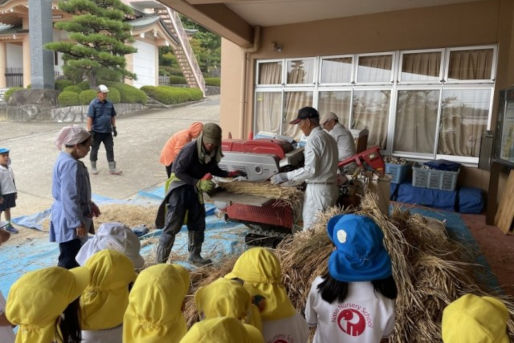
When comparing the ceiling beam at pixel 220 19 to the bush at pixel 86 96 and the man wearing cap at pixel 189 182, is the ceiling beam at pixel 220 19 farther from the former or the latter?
the bush at pixel 86 96

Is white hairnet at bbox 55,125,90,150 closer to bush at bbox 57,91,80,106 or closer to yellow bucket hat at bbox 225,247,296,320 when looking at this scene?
yellow bucket hat at bbox 225,247,296,320

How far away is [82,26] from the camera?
12789 mm

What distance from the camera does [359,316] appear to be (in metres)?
1.57

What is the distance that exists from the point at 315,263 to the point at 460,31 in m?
5.19

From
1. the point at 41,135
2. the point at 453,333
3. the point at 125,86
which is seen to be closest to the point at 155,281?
the point at 453,333

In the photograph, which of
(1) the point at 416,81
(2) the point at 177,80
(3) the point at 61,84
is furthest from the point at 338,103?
(2) the point at 177,80

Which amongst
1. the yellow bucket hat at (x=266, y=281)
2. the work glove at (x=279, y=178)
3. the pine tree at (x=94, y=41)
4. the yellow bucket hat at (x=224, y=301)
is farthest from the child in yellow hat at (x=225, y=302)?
the pine tree at (x=94, y=41)

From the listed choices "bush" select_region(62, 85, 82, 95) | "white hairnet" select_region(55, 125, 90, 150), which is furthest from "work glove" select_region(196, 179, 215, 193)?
"bush" select_region(62, 85, 82, 95)

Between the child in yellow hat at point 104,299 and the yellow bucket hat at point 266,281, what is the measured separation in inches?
18.6

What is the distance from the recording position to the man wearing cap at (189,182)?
3207 mm

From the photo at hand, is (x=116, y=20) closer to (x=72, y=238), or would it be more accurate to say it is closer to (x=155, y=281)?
(x=72, y=238)

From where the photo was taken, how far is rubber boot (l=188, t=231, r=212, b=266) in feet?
11.9

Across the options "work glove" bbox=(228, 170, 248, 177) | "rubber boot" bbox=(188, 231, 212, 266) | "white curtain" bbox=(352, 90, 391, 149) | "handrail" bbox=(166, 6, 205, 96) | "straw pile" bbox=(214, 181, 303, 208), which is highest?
"handrail" bbox=(166, 6, 205, 96)

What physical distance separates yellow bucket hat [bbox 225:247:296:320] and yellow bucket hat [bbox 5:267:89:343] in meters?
0.62
